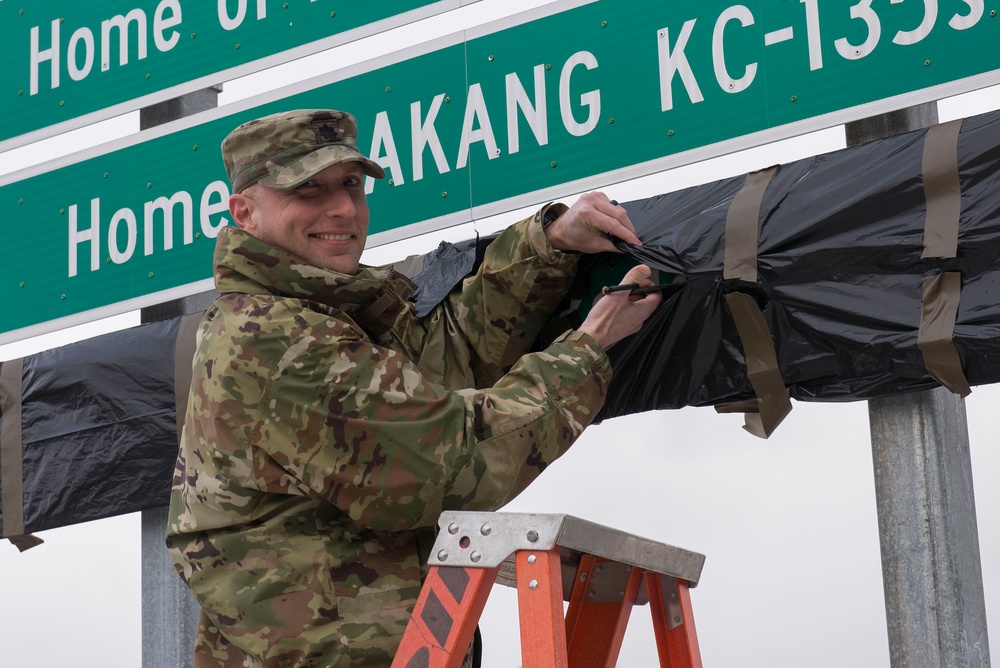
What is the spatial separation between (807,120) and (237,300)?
1.31 metres

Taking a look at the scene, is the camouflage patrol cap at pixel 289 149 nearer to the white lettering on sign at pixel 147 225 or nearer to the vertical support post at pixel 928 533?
the white lettering on sign at pixel 147 225

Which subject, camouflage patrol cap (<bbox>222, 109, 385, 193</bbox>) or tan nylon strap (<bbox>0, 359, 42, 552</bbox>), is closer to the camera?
camouflage patrol cap (<bbox>222, 109, 385, 193</bbox>)

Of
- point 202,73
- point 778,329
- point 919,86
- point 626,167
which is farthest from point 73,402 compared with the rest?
point 919,86

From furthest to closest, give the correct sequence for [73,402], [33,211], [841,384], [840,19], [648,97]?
[33,211] < [73,402] < [648,97] < [840,19] < [841,384]

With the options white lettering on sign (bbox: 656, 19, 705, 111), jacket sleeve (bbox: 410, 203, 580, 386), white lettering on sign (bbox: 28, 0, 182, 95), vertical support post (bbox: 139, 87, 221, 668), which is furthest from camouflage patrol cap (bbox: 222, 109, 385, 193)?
white lettering on sign (bbox: 28, 0, 182, 95)

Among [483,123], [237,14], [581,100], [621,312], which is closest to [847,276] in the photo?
[621,312]

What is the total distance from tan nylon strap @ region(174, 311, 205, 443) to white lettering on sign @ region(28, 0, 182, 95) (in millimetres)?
1025

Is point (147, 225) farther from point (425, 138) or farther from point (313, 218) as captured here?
point (313, 218)

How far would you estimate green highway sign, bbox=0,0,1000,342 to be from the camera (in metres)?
2.83

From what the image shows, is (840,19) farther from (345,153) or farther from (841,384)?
(345,153)

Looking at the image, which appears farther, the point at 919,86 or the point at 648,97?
the point at 648,97

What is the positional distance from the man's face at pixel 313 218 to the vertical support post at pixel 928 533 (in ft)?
3.92

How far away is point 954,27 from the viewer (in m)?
2.71

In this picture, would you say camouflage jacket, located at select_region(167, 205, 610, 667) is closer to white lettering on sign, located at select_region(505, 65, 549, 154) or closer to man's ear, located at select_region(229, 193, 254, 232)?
man's ear, located at select_region(229, 193, 254, 232)
